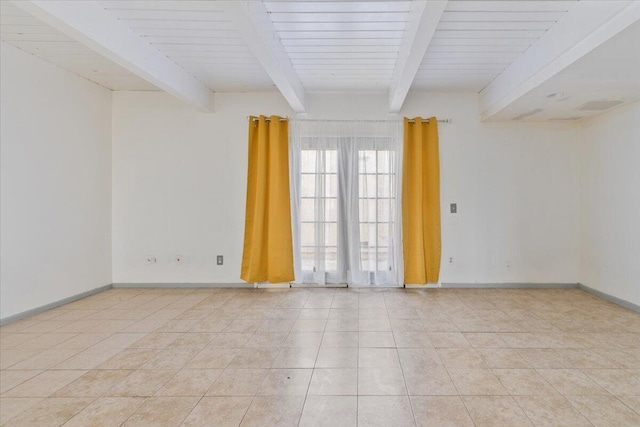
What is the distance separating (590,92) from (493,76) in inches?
40.0

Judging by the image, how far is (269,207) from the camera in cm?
461

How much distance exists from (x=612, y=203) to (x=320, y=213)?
11.6 feet

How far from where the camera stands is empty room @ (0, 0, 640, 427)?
7.26 feet

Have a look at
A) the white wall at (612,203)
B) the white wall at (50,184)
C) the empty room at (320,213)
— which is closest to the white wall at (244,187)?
the empty room at (320,213)

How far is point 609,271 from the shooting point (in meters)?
4.14

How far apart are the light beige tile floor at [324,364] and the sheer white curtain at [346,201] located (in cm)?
76

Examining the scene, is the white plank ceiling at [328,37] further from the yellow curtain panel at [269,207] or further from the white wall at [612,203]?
the white wall at [612,203]

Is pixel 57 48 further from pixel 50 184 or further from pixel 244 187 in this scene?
pixel 244 187

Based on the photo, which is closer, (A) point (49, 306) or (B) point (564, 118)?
(A) point (49, 306)

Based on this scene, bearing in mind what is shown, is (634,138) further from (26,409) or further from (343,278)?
(26,409)


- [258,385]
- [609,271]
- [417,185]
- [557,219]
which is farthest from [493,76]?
[258,385]

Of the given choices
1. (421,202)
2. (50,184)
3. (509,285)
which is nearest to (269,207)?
(421,202)

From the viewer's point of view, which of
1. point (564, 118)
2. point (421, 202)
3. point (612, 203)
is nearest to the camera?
point (612, 203)

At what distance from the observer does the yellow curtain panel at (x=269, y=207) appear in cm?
460
